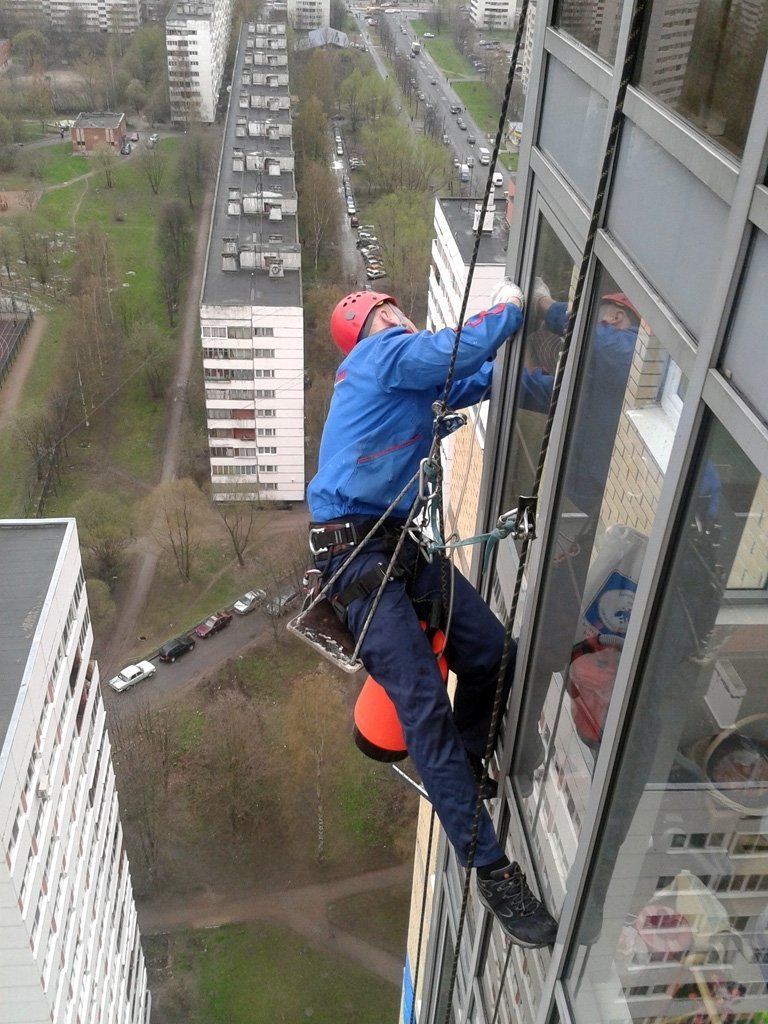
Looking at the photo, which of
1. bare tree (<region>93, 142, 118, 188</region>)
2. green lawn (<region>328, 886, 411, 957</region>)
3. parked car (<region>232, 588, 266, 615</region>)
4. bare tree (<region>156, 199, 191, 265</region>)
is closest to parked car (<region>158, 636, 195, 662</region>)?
parked car (<region>232, 588, 266, 615</region>)

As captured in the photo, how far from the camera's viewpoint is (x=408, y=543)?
349 cm

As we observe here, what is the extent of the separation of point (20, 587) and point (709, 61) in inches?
326

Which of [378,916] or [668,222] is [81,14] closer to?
[378,916]

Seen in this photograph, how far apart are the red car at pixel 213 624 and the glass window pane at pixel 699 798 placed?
57.1ft

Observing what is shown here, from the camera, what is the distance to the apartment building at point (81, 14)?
183 ft

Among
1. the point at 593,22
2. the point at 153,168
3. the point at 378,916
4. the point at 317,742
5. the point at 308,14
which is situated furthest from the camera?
the point at 308,14

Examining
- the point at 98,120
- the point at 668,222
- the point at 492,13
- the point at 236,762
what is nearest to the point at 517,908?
the point at 668,222

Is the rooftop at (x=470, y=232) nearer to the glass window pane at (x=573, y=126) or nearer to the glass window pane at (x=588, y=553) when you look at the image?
the glass window pane at (x=573, y=126)

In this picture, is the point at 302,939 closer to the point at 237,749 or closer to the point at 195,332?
the point at 237,749

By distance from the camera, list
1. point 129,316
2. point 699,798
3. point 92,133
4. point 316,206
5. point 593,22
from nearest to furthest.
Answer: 1. point 699,798
2. point 593,22
3. point 129,316
4. point 316,206
5. point 92,133

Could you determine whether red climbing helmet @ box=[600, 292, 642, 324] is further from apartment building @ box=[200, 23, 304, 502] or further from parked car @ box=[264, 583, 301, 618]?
apartment building @ box=[200, 23, 304, 502]

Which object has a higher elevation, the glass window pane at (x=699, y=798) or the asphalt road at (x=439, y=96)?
the glass window pane at (x=699, y=798)

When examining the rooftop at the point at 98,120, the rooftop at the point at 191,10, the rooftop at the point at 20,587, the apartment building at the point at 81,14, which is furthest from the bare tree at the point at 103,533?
the apartment building at the point at 81,14

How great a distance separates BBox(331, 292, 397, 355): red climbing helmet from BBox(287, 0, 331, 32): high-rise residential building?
2456 inches
